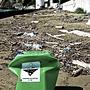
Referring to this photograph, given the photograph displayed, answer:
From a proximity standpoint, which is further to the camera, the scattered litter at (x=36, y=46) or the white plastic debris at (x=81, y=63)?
the scattered litter at (x=36, y=46)

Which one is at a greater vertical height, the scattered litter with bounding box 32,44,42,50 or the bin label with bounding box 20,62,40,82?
the bin label with bounding box 20,62,40,82

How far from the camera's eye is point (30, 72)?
6.12 m

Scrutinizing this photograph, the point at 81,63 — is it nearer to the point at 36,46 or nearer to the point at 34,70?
the point at 36,46

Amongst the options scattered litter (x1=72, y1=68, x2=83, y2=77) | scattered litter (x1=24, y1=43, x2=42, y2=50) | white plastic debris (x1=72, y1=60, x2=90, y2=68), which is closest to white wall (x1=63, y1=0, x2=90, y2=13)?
scattered litter (x1=24, y1=43, x2=42, y2=50)

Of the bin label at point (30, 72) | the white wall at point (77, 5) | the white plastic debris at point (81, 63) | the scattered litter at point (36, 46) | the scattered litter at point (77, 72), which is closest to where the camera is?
the bin label at point (30, 72)

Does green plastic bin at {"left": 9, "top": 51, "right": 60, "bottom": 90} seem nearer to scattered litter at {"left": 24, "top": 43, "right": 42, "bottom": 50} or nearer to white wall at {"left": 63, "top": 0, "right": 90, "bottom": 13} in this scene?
scattered litter at {"left": 24, "top": 43, "right": 42, "bottom": 50}

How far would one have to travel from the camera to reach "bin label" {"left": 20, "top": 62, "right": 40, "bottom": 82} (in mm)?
6113

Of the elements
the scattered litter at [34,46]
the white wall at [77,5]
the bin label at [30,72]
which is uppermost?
the bin label at [30,72]

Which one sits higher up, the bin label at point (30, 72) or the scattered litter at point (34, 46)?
the bin label at point (30, 72)

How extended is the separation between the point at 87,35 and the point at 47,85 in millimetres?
11202

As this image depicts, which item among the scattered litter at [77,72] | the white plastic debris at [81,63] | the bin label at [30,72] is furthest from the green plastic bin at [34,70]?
the white plastic debris at [81,63]

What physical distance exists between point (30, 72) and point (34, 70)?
8cm

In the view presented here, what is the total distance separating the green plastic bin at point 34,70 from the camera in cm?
612

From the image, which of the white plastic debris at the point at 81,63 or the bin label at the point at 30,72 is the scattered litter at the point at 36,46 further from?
the bin label at the point at 30,72
